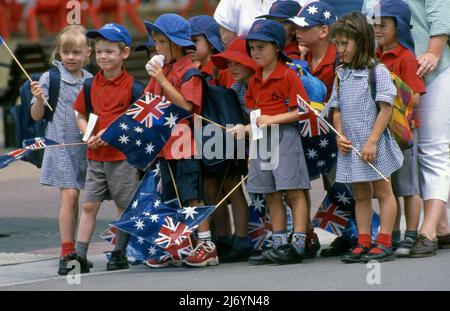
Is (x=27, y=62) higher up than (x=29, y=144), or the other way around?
(x=27, y=62)

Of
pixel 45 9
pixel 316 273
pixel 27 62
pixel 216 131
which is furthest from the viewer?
pixel 45 9

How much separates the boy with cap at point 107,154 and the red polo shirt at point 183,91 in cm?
21

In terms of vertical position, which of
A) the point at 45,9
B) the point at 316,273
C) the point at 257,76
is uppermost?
the point at 45,9

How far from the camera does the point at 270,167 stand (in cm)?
799

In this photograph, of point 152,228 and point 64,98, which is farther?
point 64,98

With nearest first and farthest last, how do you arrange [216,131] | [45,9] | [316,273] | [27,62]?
[316,273] < [216,131] < [27,62] < [45,9]

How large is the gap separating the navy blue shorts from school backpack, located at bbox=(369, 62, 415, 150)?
121 centimetres

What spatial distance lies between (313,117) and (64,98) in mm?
1650

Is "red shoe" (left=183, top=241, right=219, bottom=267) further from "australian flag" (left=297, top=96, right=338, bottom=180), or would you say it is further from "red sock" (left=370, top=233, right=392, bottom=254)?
"red sock" (left=370, top=233, right=392, bottom=254)

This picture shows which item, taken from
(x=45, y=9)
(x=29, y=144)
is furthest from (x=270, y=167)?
(x=45, y=9)

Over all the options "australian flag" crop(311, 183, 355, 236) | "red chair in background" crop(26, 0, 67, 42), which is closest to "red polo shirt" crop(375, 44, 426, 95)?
"australian flag" crop(311, 183, 355, 236)

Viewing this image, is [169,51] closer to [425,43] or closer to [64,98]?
[64,98]

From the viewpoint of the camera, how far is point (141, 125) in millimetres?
8023

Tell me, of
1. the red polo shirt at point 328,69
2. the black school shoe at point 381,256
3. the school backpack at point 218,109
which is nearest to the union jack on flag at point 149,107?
the school backpack at point 218,109
